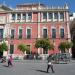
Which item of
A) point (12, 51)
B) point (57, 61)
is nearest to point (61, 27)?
point (12, 51)

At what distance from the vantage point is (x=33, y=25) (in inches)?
1994

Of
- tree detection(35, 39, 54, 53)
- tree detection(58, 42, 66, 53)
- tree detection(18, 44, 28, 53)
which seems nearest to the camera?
tree detection(35, 39, 54, 53)

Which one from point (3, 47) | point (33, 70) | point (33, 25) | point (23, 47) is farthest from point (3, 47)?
point (33, 70)

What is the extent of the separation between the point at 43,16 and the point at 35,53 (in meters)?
8.03

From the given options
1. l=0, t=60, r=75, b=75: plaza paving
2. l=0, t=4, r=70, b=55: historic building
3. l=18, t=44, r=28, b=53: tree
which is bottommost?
l=0, t=60, r=75, b=75: plaza paving

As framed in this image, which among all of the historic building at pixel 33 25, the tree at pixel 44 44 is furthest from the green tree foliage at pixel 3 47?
the tree at pixel 44 44

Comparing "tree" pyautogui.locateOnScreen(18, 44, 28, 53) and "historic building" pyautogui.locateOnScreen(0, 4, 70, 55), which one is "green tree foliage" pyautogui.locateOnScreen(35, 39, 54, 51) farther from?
"historic building" pyautogui.locateOnScreen(0, 4, 70, 55)

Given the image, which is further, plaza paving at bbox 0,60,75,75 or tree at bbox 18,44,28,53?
tree at bbox 18,44,28,53

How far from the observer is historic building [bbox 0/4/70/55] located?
4975 centimetres

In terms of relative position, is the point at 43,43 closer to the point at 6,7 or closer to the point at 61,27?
the point at 61,27

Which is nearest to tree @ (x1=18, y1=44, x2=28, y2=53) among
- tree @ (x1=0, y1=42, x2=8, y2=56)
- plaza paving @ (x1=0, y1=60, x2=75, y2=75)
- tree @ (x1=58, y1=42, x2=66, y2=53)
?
tree @ (x1=0, y1=42, x2=8, y2=56)

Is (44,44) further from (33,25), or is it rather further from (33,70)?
(33,70)

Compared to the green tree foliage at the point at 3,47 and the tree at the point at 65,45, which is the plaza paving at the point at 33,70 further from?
the green tree foliage at the point at 3,47

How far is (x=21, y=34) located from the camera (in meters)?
50.5
